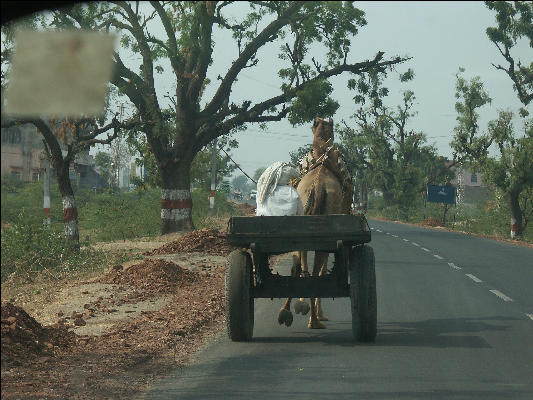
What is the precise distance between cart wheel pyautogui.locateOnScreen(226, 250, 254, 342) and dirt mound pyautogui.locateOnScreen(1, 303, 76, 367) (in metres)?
1.80

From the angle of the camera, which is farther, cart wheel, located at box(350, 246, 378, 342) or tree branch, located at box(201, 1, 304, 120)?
tree branch, located at box(201, 1, 304, 120)

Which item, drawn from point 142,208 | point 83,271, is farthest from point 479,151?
point 83,271

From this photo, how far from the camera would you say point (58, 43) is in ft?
11.7

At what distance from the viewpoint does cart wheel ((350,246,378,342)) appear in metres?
8.92

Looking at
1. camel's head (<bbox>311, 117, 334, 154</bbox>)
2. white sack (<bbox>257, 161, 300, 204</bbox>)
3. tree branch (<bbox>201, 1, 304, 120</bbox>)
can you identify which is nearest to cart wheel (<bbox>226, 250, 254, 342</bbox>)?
white sack (<bbox>257, 161, 300, 204</bbox>)

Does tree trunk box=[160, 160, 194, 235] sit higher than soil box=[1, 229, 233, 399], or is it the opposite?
tree trunk box=[160, 160, 194, 235]

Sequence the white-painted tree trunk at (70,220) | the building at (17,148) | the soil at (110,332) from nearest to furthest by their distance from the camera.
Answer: the building at (17,148) → the soil at (110,332) → the white-painted tree trunk at (70,220)

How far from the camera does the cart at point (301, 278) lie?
8.77m

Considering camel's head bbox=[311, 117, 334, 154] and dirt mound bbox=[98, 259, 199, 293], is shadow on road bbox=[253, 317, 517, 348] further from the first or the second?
dirt mound bbox=[98, 259, 199, 293]

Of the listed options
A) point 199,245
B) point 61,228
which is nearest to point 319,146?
point 199,245

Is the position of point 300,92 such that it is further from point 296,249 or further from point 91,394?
point 91,394

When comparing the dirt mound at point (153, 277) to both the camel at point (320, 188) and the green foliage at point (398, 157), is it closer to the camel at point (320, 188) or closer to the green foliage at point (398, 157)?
the camel at point (320, 188)

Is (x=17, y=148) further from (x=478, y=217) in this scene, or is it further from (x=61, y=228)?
(x=478, y=217)

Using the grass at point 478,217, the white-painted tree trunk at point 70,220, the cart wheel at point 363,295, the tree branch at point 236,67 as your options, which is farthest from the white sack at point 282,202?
→ the grass at point 478,217
